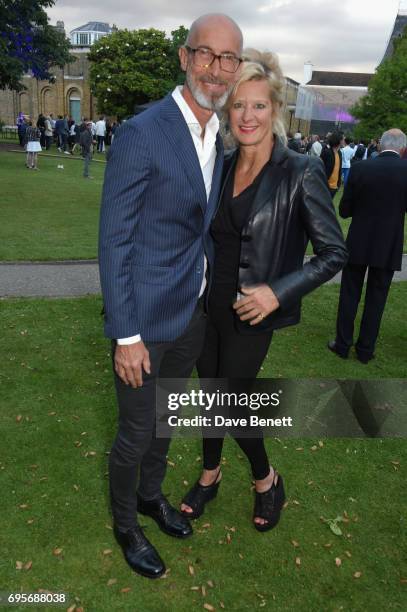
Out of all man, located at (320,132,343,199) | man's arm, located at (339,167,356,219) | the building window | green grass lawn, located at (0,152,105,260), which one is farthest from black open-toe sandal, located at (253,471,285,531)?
the building window

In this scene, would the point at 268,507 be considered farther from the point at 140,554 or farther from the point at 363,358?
the point at 363,358

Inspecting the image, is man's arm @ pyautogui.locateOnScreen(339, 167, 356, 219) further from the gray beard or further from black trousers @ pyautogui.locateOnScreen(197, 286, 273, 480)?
the gray beard

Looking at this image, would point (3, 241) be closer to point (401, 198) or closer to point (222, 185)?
point (401, 198)

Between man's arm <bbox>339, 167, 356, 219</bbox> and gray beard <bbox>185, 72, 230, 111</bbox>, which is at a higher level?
gray beard <bbox>185, 72, 230, 111</bbox>

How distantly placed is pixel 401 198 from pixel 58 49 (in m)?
28.0

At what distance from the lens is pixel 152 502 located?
3072 mm

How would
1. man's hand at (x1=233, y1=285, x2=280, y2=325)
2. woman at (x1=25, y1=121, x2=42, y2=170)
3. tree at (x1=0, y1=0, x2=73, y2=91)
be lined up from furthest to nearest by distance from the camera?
tree at (x1=0, y1=0, x2=73, y2=91)
woman at (x1=25, y1=121, x2=42, y2=170)
man's hand at (x1=233, y1=285, x2=280, y2=325)

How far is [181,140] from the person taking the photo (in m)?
2.15

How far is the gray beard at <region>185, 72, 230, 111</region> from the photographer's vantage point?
2.21 meters

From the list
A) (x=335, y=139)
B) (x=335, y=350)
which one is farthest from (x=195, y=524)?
(x=335, y=139)

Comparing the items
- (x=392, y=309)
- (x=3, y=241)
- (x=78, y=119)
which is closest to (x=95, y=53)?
(x=78, y=119)

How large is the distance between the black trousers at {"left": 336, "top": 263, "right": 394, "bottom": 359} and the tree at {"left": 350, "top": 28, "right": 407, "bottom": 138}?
43.5 meters

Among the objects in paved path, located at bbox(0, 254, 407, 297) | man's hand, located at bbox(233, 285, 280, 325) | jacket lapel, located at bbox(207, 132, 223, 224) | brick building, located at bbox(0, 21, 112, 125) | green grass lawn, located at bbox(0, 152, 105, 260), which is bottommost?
paved path, located at bbox(0, 254, 407, 297)

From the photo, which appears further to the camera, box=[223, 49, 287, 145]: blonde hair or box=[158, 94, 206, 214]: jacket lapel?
box=[223, 49, 287, 145]: blonde hair
